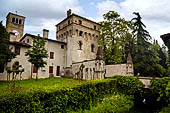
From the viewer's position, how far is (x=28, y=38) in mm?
22594

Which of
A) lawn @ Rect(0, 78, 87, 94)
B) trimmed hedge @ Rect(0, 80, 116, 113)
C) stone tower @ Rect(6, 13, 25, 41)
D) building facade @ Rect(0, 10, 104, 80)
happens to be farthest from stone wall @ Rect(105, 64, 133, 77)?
stone tower @ Rect(6, 13, 25, 41)

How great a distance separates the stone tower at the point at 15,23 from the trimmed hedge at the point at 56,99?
35798 millimetres

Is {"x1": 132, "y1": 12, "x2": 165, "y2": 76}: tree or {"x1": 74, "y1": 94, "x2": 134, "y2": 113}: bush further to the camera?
{"x1": 132, "y1": 12, "x2": 165, "y2": 76}: tree

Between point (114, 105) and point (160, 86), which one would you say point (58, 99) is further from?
point (160, 86)

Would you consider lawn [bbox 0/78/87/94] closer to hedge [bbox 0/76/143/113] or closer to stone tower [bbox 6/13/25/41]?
hedge [bbox 0/76/143/113]

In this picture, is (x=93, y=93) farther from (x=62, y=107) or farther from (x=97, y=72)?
(x=97, y=72)

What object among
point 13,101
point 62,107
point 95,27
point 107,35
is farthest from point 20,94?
point 95,27

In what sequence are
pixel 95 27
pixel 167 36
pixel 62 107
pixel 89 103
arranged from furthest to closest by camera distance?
pixel 95 27, pixel 167 36, pixel 89 103, pixel 62 107

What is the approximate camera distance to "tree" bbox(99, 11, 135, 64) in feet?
83.4

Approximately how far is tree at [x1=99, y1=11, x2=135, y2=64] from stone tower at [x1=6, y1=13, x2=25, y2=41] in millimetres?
27999

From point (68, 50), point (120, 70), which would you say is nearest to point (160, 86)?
point (120, 70)

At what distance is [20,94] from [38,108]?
1.30 m

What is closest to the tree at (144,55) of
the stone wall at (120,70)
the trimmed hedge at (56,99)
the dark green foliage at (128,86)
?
the stone wall at (120,70)

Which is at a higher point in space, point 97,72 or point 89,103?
point 97,72
